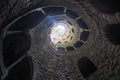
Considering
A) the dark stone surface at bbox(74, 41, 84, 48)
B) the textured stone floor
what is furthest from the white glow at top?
the textured stone floor

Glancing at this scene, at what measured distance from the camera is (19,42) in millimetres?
3381

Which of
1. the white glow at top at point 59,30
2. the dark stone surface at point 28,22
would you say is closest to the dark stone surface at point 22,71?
the dark stone surface at point 28,22

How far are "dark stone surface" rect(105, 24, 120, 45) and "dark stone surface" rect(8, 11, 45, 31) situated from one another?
3.79 ft

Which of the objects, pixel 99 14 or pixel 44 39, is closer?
pixel 99 14

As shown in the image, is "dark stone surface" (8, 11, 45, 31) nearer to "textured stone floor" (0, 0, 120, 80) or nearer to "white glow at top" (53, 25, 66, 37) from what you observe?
"textured stone floor" (0, 0, 120, 80)

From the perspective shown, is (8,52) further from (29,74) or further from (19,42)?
(29,74)

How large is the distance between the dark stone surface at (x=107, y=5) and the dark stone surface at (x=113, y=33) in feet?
0.89

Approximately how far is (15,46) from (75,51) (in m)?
1.55

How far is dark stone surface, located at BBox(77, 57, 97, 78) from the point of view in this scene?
12.1 ft

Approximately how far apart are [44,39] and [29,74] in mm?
969

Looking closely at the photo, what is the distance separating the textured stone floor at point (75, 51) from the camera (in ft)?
9.12

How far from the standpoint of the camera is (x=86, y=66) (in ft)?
12.8

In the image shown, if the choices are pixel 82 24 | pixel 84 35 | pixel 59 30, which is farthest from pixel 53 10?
pixel 59 30

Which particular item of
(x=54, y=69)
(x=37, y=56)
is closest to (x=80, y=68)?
(x=54, y=69)
